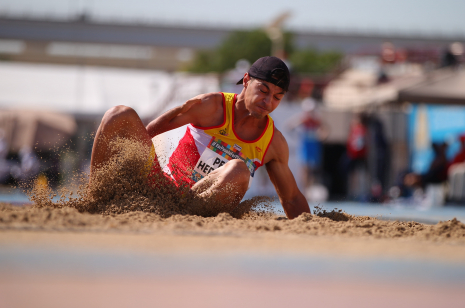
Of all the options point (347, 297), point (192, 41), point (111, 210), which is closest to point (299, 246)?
point (347, 297)

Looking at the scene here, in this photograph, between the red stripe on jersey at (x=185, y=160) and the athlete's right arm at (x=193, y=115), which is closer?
the athlete's right arm at (x=193, y=115)

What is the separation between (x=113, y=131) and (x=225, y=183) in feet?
3.00

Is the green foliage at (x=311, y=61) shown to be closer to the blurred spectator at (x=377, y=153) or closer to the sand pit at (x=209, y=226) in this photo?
the blurred spectator at (x=377, y=153)

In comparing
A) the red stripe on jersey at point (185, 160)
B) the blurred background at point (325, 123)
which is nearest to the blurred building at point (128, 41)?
the blurred background at point (325, 123)

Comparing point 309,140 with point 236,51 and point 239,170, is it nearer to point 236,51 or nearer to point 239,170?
point 239,170

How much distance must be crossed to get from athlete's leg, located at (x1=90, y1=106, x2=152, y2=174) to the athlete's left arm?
1142 millimetres

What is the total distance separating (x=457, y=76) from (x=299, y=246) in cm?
994

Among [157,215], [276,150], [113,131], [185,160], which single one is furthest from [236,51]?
[157,215]

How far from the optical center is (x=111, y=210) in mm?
3480

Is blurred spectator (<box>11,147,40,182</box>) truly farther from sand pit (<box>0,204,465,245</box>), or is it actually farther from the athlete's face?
sand pit (<box>0,204,465,245</box>)

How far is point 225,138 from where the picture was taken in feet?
12.9

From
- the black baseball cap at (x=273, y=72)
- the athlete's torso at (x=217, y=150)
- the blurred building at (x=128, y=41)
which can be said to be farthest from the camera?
the blurred building at (x=128, y=41)

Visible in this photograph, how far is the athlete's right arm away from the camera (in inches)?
150

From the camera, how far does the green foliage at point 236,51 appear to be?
56.7 meters
